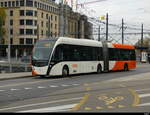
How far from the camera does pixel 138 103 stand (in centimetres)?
1154

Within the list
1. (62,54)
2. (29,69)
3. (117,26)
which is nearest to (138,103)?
(62,54)

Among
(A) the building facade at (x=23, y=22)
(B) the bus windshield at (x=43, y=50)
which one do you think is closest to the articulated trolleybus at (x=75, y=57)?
(B) the bus windshield at (x=43, y=50)

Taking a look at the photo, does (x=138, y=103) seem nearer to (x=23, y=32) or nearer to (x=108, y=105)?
(x=108, y=105)

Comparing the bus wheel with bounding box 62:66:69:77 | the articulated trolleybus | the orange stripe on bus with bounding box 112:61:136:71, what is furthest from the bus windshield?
the orange stripe on bus with bounding box 112:61:136:71

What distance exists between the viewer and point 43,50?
24.9 metres

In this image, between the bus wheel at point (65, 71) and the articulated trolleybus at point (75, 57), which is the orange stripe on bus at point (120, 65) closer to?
the articulated trolleybus at point (75, 57)

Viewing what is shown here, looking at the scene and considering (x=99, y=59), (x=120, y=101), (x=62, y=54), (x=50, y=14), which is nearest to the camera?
(x=120, y=101)

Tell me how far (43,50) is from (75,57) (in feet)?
11.5

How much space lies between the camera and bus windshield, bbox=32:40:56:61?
80.8ft

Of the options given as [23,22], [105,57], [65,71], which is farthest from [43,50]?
[23,22]

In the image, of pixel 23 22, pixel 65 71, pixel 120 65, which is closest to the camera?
pixel 65 71

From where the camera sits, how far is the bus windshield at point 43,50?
80.8 feet

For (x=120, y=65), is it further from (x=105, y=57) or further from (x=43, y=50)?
(x=43, y=50)

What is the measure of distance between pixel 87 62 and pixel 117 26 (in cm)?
3139
